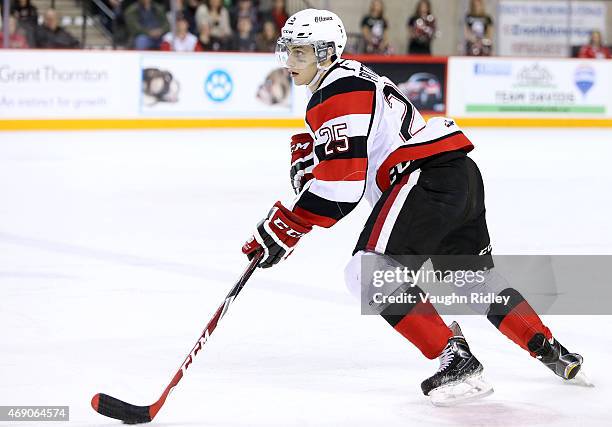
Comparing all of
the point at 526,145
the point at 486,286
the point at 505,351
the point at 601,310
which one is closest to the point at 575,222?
the point at 601,310

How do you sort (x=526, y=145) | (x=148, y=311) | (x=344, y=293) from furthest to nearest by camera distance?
(x=526, y=145)
(x=344, y=293)
(x=148, y=311)

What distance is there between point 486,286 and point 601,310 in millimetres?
1027

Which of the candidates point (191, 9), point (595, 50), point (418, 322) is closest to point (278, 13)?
point (191, 9)

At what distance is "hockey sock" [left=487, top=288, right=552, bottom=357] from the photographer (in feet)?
8.96

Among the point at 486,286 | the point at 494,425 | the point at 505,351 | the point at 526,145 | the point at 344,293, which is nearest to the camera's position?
the point at 494,425

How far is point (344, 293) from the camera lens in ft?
12.9

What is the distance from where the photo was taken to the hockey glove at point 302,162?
8.76 feet

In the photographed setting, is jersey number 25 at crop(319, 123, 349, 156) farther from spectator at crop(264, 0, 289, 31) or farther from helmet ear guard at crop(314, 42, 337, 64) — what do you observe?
spectator at crop(264, 0, 289, 31)

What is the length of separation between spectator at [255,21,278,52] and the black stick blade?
30.7 feet

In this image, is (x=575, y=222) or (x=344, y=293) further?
(x=575, y=222)

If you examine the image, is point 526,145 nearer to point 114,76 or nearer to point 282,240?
point 114,76

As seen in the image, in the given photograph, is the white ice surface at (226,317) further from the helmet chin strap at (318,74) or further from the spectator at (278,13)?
the spectator at (278,13)

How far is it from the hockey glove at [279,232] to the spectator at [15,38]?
831 cm

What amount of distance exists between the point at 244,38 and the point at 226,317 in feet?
27.4
